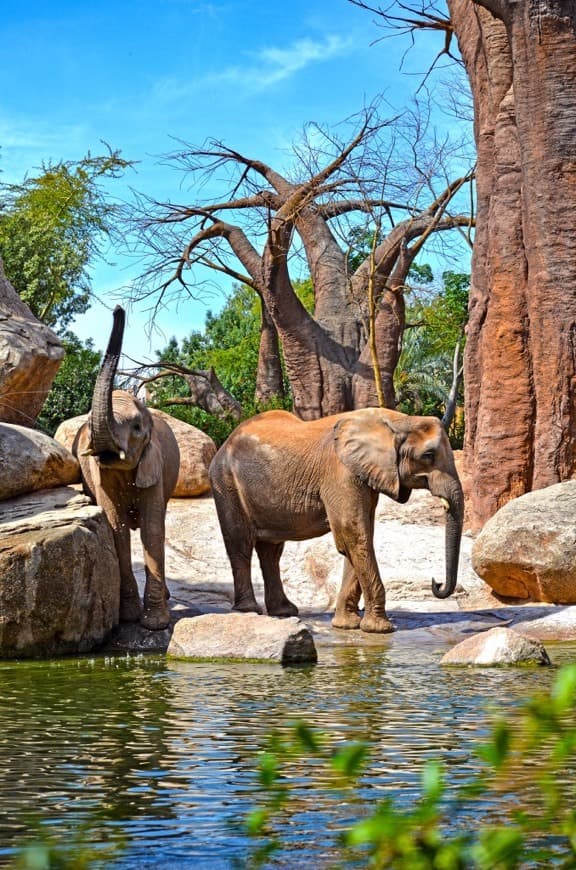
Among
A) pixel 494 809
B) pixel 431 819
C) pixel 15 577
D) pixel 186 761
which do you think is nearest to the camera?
pixel 431 819

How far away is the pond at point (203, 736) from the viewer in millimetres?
4273

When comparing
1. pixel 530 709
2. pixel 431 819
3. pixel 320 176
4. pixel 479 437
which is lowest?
pixel 431 819

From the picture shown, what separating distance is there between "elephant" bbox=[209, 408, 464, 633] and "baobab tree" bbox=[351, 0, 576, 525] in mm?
3567

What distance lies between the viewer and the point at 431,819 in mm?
1645

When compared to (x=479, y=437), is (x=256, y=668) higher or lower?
lower

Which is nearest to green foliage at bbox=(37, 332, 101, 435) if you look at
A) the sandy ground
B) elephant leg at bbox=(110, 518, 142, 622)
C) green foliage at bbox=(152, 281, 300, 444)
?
green foliage at bbox=(152, 281, 300, 444)

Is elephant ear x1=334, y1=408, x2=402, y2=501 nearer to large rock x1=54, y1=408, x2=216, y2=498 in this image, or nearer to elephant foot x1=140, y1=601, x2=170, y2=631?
elephant foot x1=140, y1=601, x2=170, y2=631

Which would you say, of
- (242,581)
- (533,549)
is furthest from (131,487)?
(533,549)

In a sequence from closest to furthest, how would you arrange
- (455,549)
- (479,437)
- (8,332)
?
(455,549) < (8,332) < (479,437)

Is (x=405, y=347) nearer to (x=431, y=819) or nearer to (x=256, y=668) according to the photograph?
(x=256, y=668)

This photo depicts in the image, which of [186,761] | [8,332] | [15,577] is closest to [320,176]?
[8,332]

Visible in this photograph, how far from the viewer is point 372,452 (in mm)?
11312

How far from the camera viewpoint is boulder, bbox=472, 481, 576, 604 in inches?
480

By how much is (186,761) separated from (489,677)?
3298 millimetres
